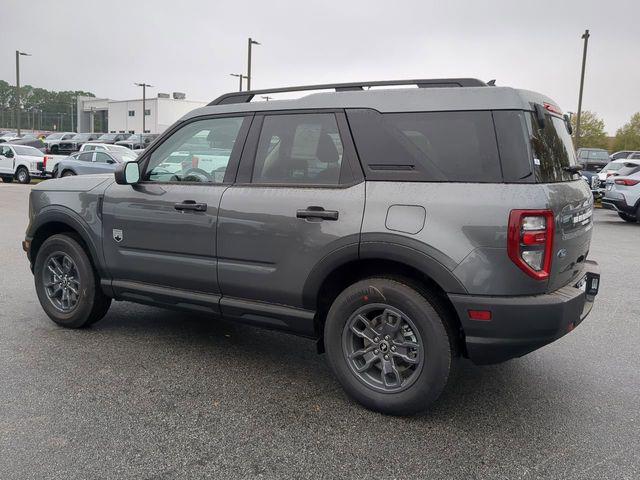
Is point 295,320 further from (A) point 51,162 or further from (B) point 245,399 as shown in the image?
(A) point 51,162

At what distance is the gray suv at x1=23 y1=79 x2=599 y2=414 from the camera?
3074 mm

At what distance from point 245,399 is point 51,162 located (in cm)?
2254

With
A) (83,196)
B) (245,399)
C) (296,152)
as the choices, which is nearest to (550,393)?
(245,399)

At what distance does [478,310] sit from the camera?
3.09 meters

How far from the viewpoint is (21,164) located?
23.2m

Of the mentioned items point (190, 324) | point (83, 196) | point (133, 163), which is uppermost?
point (133, 163)

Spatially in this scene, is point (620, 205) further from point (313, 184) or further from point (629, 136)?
point (629, 136)

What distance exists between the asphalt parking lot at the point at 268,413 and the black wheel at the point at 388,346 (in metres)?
0.16

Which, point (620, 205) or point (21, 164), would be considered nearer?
point (620, 205)

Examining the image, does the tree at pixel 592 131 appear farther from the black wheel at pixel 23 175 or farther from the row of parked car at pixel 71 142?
the black wheel at pixel 23 175

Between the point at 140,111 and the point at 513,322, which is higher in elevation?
the point at 140,111

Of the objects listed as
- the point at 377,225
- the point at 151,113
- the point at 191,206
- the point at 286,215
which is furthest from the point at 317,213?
the point at 151,113

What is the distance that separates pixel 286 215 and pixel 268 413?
1.21 meters

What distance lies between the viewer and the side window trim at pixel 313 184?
3.49 metres
